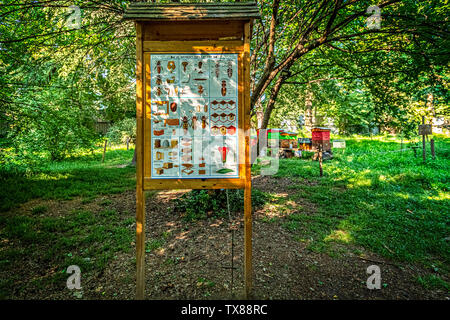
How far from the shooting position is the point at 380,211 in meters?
5.48

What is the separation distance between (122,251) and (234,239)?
196 cm

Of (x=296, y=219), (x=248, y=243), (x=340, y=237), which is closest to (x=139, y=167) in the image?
(x=248, y=243)

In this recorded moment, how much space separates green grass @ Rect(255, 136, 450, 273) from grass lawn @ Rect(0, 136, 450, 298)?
19 mm

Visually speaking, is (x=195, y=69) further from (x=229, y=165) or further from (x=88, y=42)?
(x=88, y=42)

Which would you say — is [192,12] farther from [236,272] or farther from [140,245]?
[236,272]

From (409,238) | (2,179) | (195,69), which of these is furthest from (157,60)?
(2,179)

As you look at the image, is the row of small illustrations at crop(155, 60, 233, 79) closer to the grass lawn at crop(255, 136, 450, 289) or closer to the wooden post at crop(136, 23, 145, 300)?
the wooden post at crop(136, 23, 145, 300)

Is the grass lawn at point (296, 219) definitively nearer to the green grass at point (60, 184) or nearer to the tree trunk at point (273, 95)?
the green grass at point (60, 184)

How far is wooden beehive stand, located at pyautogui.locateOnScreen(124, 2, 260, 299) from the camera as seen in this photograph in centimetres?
243

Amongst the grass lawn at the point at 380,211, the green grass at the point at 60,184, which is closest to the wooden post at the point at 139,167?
the grass lawn at the point at 380,211

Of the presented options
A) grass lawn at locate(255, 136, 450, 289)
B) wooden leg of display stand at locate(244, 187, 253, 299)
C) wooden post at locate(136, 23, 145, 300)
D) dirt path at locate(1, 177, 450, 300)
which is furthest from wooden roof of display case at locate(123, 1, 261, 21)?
grass lawn at locate(255, 136, 450, 289)

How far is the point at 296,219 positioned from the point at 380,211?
229 centimetres

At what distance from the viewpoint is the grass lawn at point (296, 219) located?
3.54 metres

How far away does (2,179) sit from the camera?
272 inches
